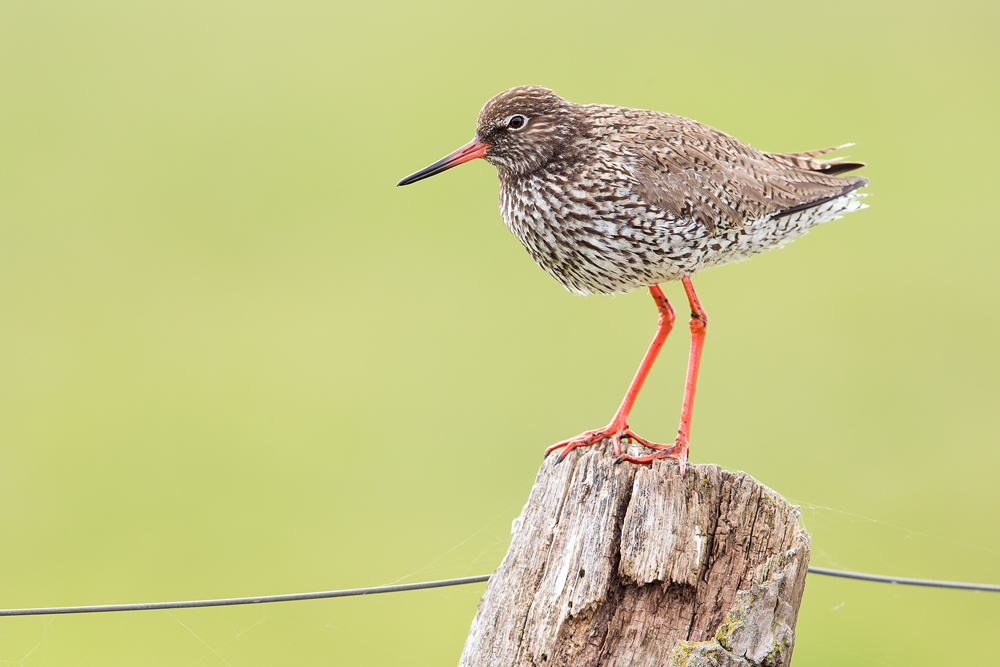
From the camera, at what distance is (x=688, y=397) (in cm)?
505

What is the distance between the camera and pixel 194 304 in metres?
13.3

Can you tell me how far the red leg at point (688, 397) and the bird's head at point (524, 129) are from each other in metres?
1.07

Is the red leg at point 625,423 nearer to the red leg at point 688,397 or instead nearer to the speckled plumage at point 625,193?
the red leg at point 688,397

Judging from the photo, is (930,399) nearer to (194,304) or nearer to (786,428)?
(786,428)

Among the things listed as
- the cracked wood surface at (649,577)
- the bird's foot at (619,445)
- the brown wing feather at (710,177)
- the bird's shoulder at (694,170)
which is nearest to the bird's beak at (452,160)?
the bird's shoulder at (694,170)

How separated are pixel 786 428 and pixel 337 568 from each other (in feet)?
18.4

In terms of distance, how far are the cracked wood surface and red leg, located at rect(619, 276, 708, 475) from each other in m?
0.22

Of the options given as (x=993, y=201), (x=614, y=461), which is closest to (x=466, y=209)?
(x=993, y=201)

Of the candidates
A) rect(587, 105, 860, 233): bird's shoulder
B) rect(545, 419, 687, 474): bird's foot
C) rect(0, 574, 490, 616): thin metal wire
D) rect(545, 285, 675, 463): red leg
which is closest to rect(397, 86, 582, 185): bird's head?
rect(587, 105, 860, 233): bird's shoulder

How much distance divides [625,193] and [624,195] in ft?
0.04

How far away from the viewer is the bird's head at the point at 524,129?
5.02 m

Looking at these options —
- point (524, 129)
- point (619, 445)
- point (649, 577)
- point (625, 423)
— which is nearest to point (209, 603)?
point (649, 577)

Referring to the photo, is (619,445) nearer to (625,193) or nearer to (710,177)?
(625,193)

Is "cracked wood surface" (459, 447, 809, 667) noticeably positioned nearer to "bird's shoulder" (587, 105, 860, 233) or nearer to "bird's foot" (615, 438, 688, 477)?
"bird's foot" (615, 438, 688, 477)
